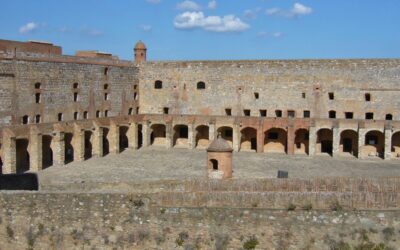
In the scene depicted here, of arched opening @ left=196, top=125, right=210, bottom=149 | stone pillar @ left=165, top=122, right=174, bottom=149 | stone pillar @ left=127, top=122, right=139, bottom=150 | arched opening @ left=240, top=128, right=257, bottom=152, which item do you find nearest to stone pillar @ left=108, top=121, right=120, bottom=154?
stone pillar @ left=127, top=122, right=139, bottom=150

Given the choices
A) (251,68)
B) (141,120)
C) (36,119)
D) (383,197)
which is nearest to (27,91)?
(36,119)

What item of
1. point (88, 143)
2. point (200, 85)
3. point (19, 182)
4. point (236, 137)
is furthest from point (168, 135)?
point (19, 182)

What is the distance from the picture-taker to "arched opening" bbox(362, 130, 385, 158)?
3300cm

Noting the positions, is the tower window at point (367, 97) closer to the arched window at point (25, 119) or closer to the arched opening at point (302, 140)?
the arched opening at point (302, 140)

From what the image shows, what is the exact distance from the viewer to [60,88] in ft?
104

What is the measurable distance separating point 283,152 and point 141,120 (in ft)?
35.8

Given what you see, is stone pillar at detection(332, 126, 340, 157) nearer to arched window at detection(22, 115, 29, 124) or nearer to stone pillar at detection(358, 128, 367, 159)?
stone pillar at detection(358, 128, 367, 159)

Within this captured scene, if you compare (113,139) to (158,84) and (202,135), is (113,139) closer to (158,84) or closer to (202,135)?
(202,135)

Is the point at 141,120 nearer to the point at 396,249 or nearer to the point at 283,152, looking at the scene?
the point at 283,152

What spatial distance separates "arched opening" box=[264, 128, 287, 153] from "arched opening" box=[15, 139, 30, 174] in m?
16.6

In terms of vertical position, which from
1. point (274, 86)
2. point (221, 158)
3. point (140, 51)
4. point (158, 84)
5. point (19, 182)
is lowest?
point (19, 182)

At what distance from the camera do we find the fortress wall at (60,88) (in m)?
28.2

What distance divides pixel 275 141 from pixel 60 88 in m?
15.7

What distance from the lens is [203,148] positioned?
36.2 meters
